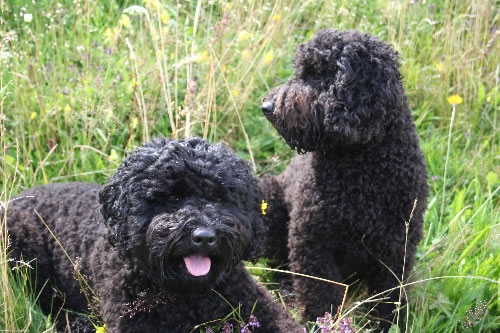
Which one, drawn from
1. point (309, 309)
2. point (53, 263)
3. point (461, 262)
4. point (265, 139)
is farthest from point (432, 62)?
point (53, 263)

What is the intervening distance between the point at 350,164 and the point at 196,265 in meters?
1.18

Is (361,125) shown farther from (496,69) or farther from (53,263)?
(496,69)

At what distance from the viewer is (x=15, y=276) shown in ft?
12.9

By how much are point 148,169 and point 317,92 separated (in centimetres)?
115

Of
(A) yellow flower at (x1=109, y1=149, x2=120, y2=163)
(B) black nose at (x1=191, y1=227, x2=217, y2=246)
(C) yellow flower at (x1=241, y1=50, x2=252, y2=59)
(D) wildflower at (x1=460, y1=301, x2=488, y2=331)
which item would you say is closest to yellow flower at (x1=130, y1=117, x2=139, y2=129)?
(A) yellow flower at (x1=109, y1=149, x2=120, y2=163)

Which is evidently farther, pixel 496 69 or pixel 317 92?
pixel 496 69

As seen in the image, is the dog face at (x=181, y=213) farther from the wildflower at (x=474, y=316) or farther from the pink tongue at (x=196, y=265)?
the wildflower at (x=474, y=316)

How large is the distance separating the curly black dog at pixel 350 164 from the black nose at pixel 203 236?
3.40ft

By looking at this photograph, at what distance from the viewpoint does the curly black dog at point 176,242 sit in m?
2.97

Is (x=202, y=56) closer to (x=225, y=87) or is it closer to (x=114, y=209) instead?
(x=225, y=87)

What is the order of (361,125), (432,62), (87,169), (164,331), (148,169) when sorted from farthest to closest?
1. (432,62)
2. (87,169)
3. (361,125)
4. (164,331)
5. (148,169)

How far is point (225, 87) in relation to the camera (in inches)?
211

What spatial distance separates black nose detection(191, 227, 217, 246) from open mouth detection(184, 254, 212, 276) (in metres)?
0.13

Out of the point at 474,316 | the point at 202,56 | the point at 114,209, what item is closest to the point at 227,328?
the point at 114,209
